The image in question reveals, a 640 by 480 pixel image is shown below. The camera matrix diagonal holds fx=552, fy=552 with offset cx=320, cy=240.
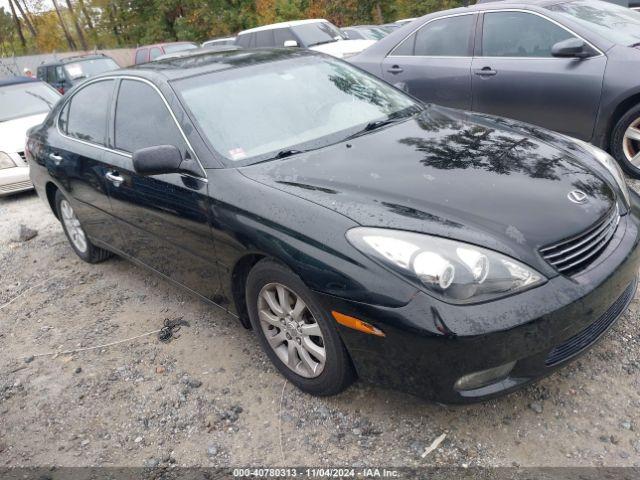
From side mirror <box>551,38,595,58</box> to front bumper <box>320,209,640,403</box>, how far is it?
2.81 m

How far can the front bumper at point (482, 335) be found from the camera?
204 cm

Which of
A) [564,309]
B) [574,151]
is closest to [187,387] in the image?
[564,309]

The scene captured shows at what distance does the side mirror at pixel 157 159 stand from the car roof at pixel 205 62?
657 mm

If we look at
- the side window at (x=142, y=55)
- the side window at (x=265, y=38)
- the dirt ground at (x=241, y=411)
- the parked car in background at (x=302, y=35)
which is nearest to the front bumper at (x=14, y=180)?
the dirt ground at (x=241, y=411)

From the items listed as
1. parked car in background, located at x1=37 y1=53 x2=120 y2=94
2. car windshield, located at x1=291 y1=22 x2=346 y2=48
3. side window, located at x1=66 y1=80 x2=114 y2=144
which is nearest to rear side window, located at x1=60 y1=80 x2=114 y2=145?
side window, located at x1=66 y1=80 x2=114 y2=144

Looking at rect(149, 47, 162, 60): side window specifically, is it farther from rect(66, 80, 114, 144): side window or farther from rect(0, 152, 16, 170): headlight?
rect(66, 80, 114, 144): side window

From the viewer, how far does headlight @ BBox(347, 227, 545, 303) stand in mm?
2082

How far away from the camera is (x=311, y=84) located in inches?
135

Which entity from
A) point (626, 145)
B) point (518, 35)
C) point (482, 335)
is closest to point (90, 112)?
point (482, 335)

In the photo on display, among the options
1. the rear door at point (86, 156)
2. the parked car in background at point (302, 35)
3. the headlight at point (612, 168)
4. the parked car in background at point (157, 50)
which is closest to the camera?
the headlight at point (612, 168)

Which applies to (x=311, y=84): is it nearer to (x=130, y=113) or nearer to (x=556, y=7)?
(x=130, y=113)

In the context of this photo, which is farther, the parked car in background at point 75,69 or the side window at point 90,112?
the parked car in background at point 75,69

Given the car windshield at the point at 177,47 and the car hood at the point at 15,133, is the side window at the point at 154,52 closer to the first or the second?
the car windshield at the point at 177,47

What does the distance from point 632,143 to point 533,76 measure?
1.00m
